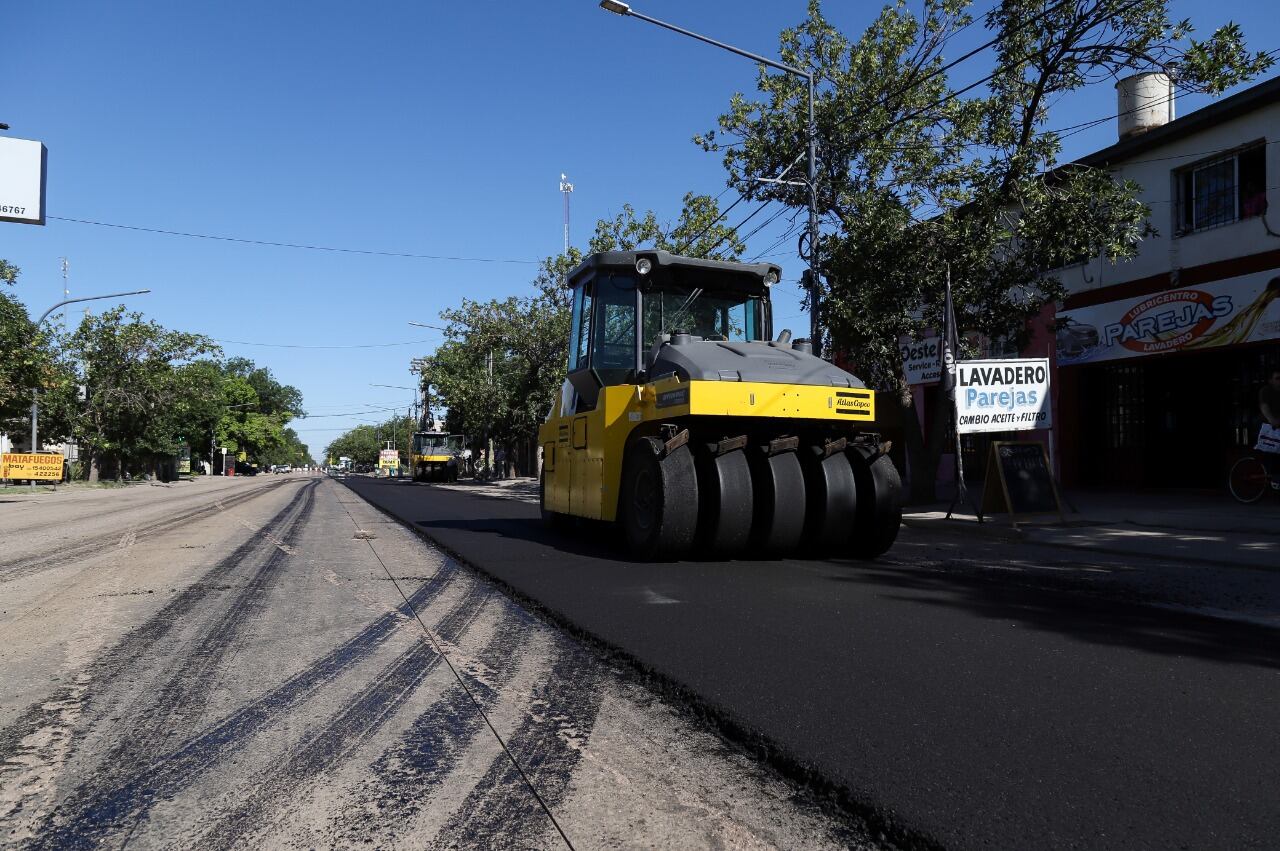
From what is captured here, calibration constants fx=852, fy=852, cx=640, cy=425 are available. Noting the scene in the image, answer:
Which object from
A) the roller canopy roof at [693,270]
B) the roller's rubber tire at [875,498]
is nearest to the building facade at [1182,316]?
the roller canopy roof at [693,270]

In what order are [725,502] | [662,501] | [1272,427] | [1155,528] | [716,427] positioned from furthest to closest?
[1272,427]
[1155,528]
[716,427]
[725,502]
[662,501]

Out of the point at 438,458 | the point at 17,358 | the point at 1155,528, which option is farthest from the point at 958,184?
the point at 438,458

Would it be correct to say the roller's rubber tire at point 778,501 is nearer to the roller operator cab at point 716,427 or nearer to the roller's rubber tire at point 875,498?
the roller operator cab at point 716,427

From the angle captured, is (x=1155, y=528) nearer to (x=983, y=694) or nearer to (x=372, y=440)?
(x=983, y=694)

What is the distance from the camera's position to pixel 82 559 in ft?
28.2

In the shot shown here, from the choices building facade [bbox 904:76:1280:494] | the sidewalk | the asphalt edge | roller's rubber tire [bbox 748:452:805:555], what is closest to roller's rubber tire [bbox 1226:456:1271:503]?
the sidewalk

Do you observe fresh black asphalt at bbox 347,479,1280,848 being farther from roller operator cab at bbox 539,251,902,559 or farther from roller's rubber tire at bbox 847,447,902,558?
roller's rubber tire at bbox 847,447,902,558

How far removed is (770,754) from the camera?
285cm

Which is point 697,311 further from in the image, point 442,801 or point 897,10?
point 897,10

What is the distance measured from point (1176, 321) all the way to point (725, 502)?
13.2 metres

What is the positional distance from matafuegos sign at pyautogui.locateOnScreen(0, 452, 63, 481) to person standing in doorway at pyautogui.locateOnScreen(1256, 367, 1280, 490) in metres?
40.5

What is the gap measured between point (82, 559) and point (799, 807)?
8.65 m

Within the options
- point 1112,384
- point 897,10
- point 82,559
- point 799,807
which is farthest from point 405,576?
point 1112,384

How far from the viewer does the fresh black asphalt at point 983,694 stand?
2387 millimetres
